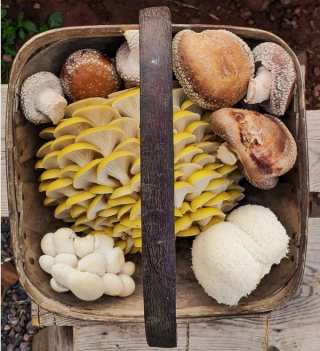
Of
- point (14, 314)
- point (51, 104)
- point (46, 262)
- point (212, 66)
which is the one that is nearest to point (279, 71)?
point (212, 66)

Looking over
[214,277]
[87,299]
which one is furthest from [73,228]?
[214,277]

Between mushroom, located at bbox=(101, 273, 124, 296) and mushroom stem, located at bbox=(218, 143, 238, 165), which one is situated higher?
mushroom stem, located at bbox=(218, 143, 238, 165)

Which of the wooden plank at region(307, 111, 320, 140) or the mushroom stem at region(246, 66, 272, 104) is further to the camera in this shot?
the wooden plank at region(307, 111, 320, 140)

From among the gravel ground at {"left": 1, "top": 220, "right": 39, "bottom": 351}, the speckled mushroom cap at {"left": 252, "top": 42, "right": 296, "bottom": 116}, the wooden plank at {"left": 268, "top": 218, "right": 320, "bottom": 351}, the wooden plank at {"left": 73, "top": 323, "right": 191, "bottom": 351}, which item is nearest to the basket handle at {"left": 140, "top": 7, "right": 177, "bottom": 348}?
the speckled mushroom cap at {"left": 252, "top": 42, "right": 296, "bottom": 116}

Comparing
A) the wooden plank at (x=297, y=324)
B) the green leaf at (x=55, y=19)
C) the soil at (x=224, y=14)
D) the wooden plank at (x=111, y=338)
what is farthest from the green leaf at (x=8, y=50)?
the wooden plank at (x=297, y=324)

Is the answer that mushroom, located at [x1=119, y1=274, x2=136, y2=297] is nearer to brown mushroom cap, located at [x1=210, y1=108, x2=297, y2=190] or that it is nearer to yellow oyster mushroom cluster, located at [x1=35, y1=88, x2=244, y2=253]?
yellow oyster mushroom cluster, located at [x1=35, y1=88, x2=244, y2=253]

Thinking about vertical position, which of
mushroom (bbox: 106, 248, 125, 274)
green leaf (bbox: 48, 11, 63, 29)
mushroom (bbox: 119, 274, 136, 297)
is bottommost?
mushroom (bbox: 119, 274, 136, 297)

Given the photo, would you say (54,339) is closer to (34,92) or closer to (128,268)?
(128,268)
